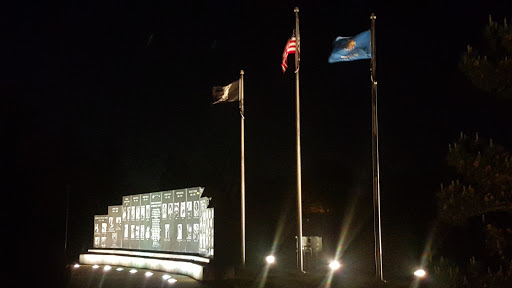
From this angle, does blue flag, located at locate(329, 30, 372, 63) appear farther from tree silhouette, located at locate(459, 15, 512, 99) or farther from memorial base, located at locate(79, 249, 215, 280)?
memorial base, located at locate(79, 249, 215, 280)

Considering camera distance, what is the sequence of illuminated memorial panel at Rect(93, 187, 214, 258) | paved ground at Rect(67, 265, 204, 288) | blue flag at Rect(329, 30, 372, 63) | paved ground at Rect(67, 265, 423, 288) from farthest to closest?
illuminated memorial panel at Rect(93, 187, 214, 258), paved ground at Rect(67, 265, 204, 288), paved ground at Rect(67, 265, 423, 288), blue flag at Rect(329, 30, 372, 63)

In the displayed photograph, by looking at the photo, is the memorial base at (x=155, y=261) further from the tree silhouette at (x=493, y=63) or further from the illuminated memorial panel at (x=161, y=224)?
the tree silhouette at (x=493, y=63)

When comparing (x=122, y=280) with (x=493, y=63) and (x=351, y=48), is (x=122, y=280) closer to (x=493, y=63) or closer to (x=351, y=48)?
(x=351, y=48)

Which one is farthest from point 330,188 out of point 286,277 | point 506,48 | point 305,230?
point 506,48

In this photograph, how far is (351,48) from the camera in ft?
58.6

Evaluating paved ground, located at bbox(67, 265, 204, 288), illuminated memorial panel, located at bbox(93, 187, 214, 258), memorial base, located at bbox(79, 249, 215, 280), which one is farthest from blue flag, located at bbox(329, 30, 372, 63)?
illuminated memorial panel, located at bbox(93, 187, 214, 258)

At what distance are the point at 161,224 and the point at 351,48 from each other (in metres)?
15.7

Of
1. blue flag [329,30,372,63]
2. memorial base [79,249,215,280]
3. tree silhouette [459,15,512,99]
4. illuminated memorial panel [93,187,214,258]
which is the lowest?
memorial base [79,249,215,280]

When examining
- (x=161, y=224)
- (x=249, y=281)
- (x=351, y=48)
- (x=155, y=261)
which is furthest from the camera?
(x=161, y=224)

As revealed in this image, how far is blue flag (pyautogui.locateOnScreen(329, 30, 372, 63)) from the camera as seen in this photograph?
58.5 ft

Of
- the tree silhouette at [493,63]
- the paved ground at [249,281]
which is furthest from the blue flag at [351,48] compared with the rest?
the tree silhouette at [493,63]

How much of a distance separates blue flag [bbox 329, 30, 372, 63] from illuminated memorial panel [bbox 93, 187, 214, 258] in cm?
994

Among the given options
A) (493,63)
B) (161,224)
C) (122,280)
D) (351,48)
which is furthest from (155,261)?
(493,63)

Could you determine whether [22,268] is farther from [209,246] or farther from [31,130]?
[209,246]
